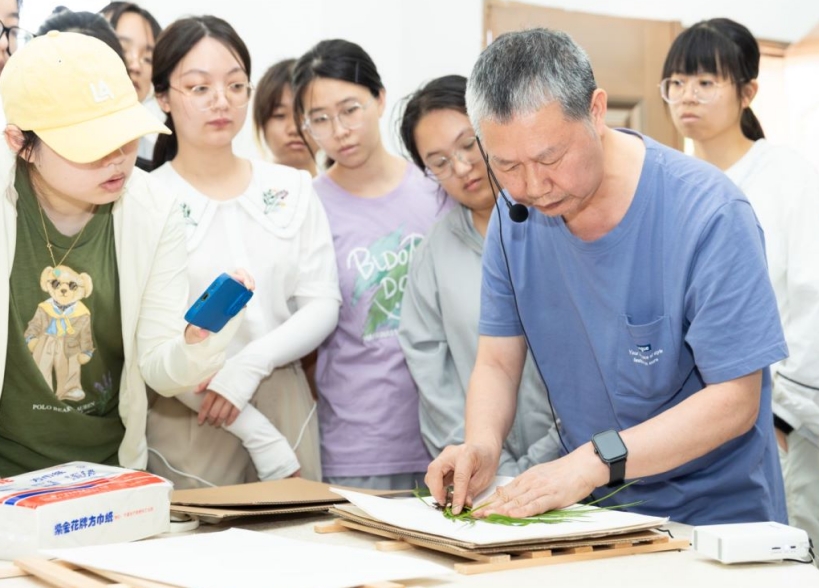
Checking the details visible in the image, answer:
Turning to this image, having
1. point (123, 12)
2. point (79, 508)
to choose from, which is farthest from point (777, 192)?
point (123, 12)

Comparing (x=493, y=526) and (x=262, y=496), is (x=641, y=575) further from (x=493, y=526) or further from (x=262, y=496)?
(x=262, y=496)

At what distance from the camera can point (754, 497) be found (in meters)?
1.52

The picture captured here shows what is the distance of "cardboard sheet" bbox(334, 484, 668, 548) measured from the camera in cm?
117

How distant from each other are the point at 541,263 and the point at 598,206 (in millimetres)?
156

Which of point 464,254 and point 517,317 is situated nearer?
point 517,317

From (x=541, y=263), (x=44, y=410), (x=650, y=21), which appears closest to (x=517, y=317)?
(x=541, y=263)

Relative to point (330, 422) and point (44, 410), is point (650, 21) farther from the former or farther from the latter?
point (44, 410)

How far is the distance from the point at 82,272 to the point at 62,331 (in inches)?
4.2

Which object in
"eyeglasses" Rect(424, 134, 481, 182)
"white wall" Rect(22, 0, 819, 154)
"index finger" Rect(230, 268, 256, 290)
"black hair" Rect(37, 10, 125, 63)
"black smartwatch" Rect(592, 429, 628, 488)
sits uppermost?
"white wall" Rect(22, 0, 819, 154)

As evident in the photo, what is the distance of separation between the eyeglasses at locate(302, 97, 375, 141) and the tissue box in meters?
1.11

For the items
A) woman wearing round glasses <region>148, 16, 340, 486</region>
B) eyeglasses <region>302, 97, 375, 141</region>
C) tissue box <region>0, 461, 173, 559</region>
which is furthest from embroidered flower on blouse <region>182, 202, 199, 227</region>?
tissue box <region>0, 461, 173, 559</region>

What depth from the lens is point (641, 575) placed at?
1.11m

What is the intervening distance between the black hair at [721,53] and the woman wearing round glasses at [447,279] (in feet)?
2.12

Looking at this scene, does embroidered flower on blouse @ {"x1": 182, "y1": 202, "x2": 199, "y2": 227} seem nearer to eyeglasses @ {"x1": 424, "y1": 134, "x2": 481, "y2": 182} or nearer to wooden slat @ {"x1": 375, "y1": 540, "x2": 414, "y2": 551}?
eyeglasses @ {"x1": 424, "y1": 134, "x2": 481, "y2": 182}
